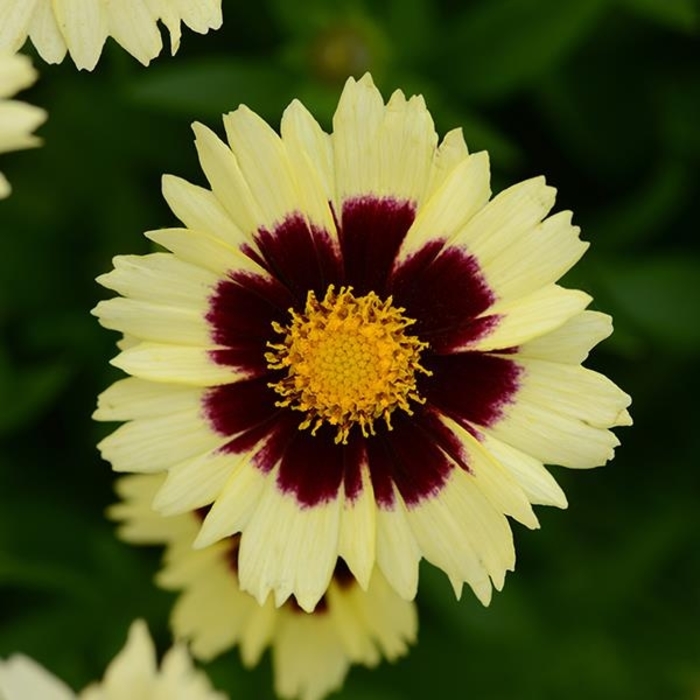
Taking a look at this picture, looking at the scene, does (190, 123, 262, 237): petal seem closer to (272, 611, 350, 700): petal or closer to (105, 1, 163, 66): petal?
(105, 1, 163, 66): petal

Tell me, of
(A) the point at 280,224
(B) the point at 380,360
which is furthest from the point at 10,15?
(B) the point at 380,360

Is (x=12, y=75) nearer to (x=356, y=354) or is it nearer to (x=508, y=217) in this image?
(x=356, y=354)

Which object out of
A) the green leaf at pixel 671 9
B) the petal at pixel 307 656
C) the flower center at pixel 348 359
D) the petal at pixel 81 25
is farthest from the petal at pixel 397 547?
the green leaf at pixel 671 9

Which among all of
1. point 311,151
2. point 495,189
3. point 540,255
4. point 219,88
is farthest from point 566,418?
point 219,88

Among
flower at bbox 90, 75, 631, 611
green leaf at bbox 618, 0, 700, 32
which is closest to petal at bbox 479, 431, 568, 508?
flower at bbox 90, 75, 631, 611

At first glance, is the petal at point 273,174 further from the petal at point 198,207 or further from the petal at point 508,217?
the petal at point 508,217

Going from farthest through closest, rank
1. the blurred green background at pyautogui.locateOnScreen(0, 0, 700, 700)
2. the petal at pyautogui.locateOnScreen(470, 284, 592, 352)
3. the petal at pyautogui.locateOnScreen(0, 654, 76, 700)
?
1. the blurred green background at pyautogui.locateOnScreen(0, 0, 700, 700)
2. the petal at pyautogui.locateOnScreen(0, 654, 76, 700)
3. the petal at pyautogui.locateOnScreen(470, 284, 592, 352)
